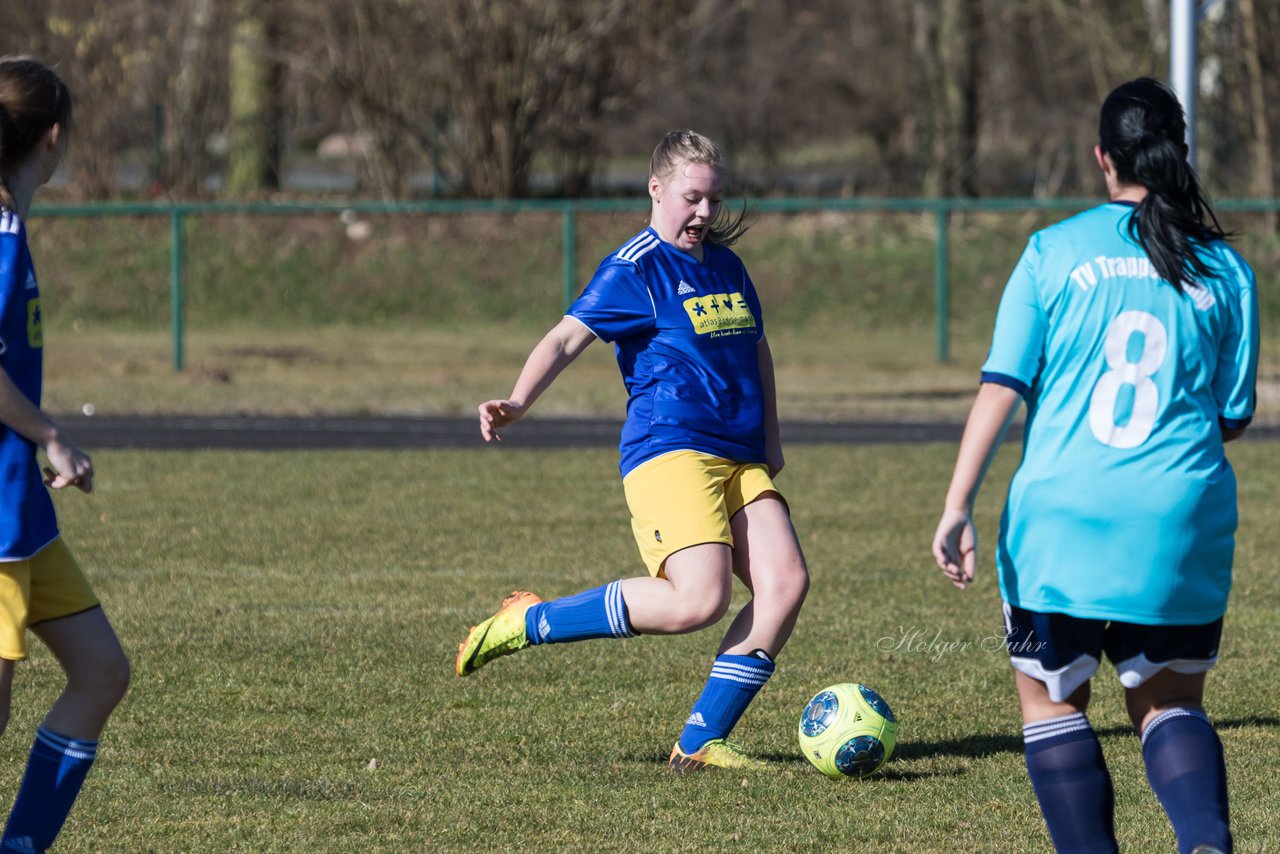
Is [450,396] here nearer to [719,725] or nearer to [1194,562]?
[719,725]

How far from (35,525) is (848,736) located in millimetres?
2437

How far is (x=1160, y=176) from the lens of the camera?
3.59 metres

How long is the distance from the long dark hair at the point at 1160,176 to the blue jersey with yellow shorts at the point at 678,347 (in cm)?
175

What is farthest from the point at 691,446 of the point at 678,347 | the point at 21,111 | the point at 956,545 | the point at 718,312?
the point at 21,111

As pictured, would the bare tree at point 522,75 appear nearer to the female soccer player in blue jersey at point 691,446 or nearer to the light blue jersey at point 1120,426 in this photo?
the female soccer player in blue jersey at point 691,446

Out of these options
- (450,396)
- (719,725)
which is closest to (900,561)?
(719,725)

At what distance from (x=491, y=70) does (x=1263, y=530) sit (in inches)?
647

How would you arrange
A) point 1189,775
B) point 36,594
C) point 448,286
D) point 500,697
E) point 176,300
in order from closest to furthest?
point 1189,775 → point 36,594 → point 500,697 → point 176,300 → point 448,286

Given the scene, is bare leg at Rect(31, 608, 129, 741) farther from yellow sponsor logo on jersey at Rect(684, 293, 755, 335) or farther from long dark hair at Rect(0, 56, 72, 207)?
yellow sponsor logo on jersey at Rect(684, 293, 755, 335)

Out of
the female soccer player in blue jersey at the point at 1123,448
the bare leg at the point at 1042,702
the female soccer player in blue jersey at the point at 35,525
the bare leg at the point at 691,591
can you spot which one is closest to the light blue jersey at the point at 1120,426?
the female soccer player in blue jersey at the point at 1123,448

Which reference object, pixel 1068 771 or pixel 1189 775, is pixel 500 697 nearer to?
pixel 1068 771

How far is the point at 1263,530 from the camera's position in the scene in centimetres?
966

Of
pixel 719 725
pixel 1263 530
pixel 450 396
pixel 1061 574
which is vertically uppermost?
pixel 1061 574

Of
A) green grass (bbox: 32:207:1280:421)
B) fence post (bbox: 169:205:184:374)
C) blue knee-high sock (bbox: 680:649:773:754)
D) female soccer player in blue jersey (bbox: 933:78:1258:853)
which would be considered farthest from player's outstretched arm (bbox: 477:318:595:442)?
green grass (bbox: 32:207:1280:421)
